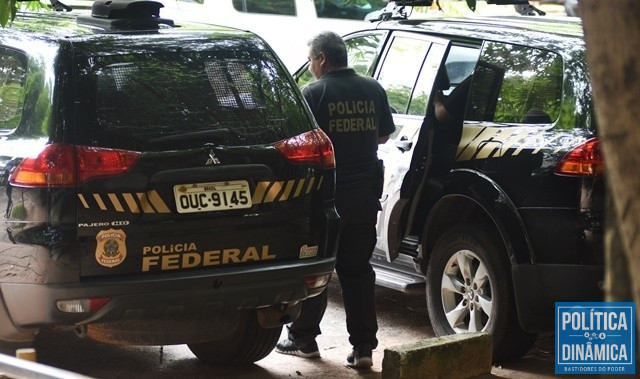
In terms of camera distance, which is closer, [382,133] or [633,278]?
[633,278]

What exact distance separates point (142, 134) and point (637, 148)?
3.71 m

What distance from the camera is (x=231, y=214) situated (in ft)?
18.8

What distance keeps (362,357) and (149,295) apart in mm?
1831

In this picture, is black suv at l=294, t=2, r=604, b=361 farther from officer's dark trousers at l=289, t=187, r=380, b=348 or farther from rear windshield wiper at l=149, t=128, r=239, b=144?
rear windshield wiper at l=149, t=128, r=239, b=144

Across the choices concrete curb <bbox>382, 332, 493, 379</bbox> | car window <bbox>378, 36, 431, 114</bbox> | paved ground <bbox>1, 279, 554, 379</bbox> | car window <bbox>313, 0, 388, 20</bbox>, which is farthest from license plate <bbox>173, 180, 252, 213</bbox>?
car window <bbox>313, 0, 388, 20</bbox>

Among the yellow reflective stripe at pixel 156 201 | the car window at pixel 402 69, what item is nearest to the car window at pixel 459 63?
the car window at pixel 402 69

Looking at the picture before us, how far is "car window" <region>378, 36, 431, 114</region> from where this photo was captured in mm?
7625

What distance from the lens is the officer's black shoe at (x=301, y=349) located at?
7156 mm

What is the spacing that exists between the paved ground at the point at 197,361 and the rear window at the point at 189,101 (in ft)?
4.94

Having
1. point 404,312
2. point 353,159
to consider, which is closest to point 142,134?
point 353,159

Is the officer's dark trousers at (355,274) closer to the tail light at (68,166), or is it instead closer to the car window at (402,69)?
the car window at (402,69)

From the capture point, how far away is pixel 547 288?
6.32 m

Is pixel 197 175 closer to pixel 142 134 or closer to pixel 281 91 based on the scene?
pixel 142 134

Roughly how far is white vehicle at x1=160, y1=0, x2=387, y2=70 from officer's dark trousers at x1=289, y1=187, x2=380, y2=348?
714 centimetres
